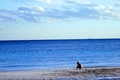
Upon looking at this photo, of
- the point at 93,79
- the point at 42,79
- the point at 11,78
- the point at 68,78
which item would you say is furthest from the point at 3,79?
the point at 93,79

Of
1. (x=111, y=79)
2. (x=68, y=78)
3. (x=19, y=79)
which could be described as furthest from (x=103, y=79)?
(x=19, y=79)

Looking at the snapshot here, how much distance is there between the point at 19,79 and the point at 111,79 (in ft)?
19.9

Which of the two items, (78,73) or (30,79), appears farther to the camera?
(78,73)

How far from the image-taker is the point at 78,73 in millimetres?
23625

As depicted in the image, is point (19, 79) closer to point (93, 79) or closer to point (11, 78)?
point (11, 78)

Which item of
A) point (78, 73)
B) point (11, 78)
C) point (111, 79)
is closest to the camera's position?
point (111, 79)

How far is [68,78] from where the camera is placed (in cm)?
2098

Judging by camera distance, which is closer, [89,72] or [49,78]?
[49,78]

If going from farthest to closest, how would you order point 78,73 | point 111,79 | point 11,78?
point 78,73 < point 11,78 < point 111,79

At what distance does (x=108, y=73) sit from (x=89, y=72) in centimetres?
144

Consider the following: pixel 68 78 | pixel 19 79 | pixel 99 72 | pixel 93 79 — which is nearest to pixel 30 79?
pixel 19 79

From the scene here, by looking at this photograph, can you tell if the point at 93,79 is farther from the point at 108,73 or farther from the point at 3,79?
the point at 3,79

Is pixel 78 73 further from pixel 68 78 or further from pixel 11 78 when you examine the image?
pixel 11 78

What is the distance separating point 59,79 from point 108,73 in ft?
16.0
